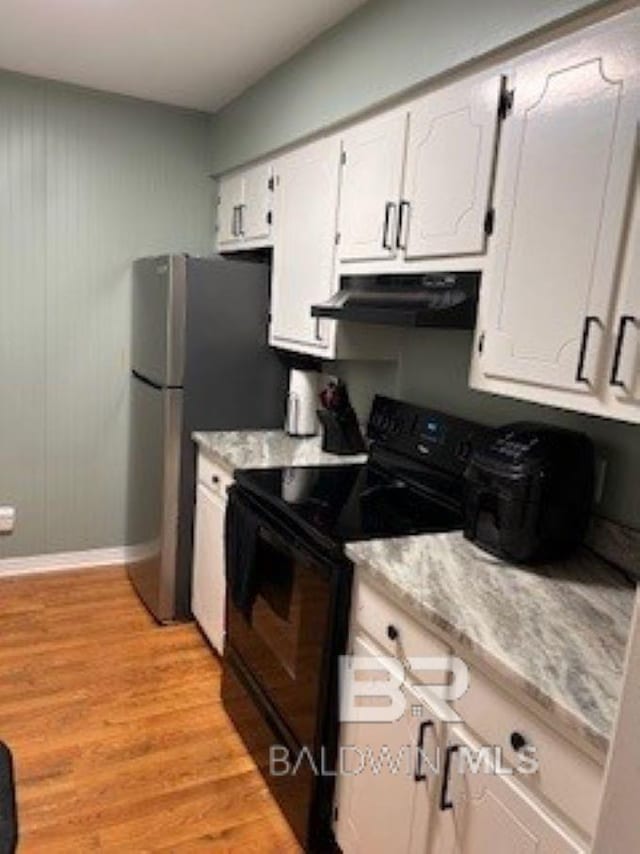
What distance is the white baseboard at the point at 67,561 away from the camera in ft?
10.9

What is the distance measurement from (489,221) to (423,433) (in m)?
0.80

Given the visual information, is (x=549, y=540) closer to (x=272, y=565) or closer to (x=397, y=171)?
(x=272, y=565)

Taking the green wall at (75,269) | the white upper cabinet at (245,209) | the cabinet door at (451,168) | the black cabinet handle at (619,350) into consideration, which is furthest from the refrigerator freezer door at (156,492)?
the black cabinet handle at (619,350)

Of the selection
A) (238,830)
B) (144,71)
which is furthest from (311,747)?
(144,71)

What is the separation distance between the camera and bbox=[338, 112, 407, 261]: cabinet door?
1950mm

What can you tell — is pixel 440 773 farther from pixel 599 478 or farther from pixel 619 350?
pixel 619 350

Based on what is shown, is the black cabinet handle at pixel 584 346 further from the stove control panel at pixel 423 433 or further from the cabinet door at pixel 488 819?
the cabinet door at pixel 488 819

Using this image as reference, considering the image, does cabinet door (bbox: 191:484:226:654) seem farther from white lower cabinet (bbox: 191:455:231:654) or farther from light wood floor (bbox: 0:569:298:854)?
light wood floor (bbox: 0:569:298:854)

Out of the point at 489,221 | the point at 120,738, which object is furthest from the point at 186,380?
the point at 489,221

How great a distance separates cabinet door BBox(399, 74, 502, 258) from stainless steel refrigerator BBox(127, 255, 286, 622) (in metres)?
1.03

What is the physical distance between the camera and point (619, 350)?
1.24 m

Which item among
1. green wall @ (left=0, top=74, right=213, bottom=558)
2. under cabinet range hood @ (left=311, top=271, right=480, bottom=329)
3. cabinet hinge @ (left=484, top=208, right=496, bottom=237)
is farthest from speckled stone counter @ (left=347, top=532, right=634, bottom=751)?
green wall @ (left=0, top=74, right=213, bottom=558)

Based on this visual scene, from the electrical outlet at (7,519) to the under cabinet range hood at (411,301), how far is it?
2083 mm

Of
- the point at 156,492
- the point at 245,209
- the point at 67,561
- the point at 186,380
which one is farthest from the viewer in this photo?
the point at 67,561
